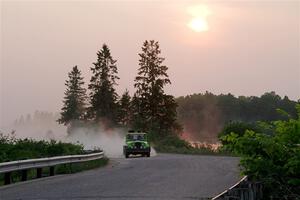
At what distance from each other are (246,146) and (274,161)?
1.84 feet

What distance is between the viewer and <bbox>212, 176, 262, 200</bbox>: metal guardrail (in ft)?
31.0

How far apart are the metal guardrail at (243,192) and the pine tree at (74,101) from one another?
10497 cm

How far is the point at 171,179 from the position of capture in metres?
21.5

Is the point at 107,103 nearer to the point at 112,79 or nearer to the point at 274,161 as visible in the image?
the point at 112,79

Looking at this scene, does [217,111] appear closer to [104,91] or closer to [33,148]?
[104,91]

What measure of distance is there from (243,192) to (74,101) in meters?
108

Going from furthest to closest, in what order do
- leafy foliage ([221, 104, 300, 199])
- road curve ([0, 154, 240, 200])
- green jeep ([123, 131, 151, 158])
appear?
green jeep ([123, 131, 151, 158])
road curve ([0, 154, 240, 200])
leafy foliage ([221, 104, 300, 199])

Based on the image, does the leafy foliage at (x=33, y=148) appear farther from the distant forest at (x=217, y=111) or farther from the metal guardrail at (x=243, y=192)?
the distant forest at (x=217, y=111)

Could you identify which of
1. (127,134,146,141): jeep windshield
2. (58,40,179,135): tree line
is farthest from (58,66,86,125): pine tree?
(127,134,146,141): jeep windshield

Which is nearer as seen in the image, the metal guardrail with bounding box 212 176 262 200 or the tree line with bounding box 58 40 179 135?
the metal guardrail with bounding box 212 176 262 200

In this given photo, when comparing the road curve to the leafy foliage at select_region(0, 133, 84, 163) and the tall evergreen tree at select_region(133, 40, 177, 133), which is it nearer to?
the leafy foliage at select_region(0, 133, 84, 163)

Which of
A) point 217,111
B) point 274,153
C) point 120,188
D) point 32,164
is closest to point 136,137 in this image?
point 32,164

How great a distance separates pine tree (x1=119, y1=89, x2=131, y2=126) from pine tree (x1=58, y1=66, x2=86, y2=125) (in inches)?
430

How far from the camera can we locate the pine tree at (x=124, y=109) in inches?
4209
